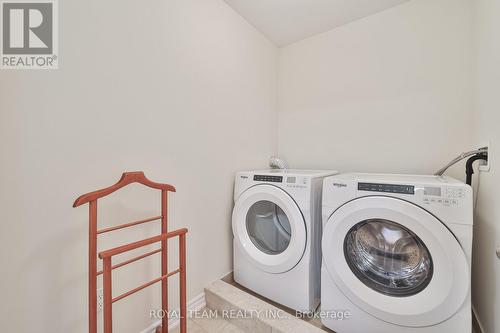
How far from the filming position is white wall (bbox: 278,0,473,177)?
56.9 inches

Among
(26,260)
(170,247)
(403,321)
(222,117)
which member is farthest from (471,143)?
(26,260)

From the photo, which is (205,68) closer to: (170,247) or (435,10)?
(170,247)

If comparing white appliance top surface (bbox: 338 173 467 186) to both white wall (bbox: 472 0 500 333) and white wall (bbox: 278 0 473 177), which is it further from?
white wall (bbox: 278 0 473 177)

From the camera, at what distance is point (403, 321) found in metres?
0.95

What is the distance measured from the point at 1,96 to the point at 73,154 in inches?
11.3

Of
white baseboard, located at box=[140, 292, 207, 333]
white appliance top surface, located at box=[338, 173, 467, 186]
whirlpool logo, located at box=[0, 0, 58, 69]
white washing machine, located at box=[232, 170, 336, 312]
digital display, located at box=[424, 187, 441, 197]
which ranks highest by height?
whirlpool logo, located at box=[0, 0, 58, 69]

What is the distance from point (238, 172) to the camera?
1655mm

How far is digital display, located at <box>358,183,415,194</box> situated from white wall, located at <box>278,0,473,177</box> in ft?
2.53

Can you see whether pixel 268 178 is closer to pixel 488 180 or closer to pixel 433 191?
pixel 433 191

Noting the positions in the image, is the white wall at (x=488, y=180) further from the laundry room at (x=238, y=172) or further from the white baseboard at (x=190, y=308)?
the white baseboard at (x=190, y=308)

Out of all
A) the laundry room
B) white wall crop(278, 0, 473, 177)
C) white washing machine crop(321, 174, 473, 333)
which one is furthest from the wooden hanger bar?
white wall crop(278, 0, 473, 177)

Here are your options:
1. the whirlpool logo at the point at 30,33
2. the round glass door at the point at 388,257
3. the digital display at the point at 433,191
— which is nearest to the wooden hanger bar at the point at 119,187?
the whirlpool logo at the point at 30,33

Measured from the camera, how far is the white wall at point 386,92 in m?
1.45

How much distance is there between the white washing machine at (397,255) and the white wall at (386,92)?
26.5 inches
